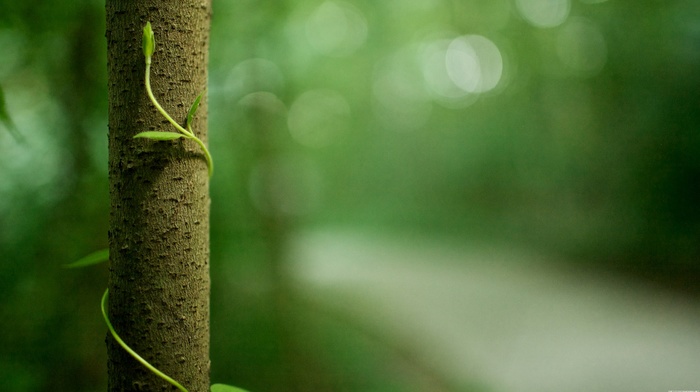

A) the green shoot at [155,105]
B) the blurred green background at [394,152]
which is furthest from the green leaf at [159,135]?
the blurred green background at [394,152]

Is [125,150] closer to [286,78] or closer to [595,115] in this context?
[286,78]

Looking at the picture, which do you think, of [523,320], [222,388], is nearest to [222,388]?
[222,388]

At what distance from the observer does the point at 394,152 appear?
17641mm

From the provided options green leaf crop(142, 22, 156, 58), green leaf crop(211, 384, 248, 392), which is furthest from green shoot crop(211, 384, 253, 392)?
green leaf crop(142, 22, 156, 58)

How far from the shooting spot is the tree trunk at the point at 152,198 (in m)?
0.66

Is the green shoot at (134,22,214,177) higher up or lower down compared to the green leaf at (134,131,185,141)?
higher up

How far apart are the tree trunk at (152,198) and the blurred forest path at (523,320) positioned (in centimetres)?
328

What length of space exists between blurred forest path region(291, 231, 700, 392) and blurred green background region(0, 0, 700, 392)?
0.20 meters

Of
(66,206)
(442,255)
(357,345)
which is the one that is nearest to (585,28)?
(442,255)

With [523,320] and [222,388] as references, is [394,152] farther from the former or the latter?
[222,388]

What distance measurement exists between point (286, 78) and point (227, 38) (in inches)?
57.5

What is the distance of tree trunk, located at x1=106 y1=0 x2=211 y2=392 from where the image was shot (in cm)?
66

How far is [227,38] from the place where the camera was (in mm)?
2998

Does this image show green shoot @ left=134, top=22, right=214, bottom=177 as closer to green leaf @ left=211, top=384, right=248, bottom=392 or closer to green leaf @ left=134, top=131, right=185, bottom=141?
green leaf @ left=134, top=131, right=185, bottom=141
